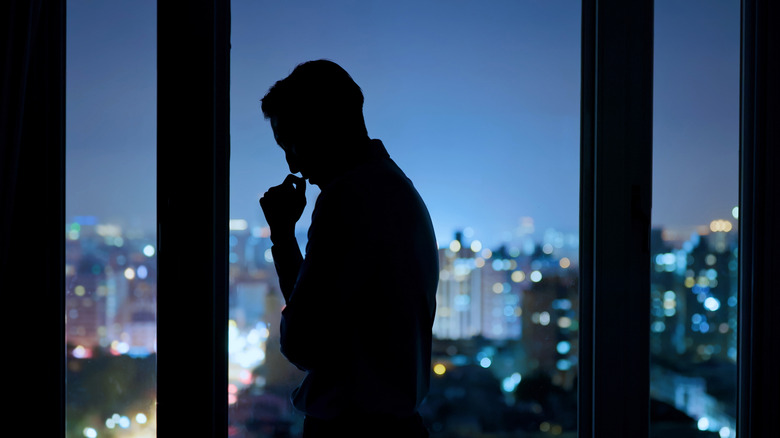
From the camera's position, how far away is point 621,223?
164 cm

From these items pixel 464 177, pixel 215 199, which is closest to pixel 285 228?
pixel 215 199

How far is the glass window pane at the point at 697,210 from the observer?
1.70 m

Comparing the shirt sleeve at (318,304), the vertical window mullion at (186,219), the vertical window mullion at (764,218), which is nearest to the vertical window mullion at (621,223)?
the vertical window mullion at (764,218)

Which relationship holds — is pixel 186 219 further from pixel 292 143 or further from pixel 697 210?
pixel 697 210

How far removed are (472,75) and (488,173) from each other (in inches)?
12.1

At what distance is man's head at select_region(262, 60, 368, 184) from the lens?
1039mm

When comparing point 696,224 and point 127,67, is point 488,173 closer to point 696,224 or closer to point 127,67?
point 696,224

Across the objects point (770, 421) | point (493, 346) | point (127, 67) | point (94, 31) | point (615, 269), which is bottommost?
point (770, 421)

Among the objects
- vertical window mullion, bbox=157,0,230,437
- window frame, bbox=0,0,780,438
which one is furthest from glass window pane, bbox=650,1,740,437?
vertical window mullion, bbox=157,0,230,437

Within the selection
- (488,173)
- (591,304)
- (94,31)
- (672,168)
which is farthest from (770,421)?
(94,31)

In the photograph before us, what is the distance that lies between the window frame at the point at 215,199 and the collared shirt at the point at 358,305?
0.72m

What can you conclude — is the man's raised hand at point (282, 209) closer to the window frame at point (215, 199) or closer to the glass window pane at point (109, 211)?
the window frame at point (215, 199)
